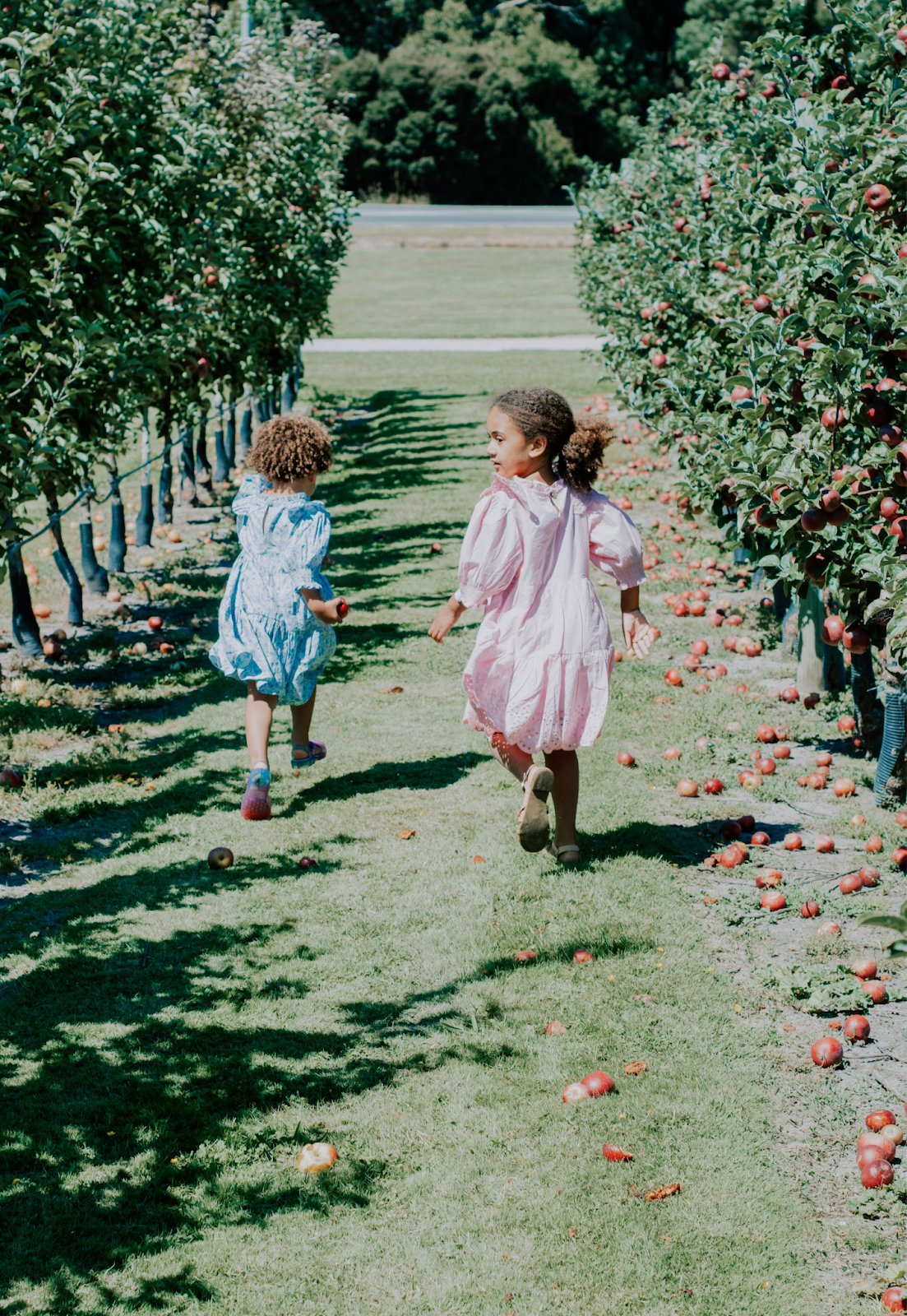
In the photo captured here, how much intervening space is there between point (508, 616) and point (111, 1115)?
2.25m

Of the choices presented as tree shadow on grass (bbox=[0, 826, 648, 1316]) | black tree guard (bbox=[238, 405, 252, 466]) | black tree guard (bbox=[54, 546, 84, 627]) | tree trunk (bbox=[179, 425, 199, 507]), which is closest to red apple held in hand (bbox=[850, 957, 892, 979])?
tree shadow on grass (bbox=[0, 826, 648, 1316])

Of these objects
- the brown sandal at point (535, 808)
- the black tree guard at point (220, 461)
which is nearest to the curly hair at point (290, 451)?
the brown sandal at point (535, 808)

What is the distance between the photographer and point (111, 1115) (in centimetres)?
354

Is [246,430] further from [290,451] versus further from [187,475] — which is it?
[290,451]

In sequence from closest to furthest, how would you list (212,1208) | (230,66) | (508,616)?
(212,1208) → (508,616) → (230,66)

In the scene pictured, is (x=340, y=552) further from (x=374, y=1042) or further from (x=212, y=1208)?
(x=212, y=1208)

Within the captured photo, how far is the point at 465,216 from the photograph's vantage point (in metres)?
46.6

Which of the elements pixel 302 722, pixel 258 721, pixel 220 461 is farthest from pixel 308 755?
pixel 220 461

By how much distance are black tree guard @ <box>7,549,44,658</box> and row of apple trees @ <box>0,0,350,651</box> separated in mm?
13

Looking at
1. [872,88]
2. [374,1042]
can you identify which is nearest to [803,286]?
[872,88]

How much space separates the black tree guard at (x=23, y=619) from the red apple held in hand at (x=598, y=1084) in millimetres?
5296

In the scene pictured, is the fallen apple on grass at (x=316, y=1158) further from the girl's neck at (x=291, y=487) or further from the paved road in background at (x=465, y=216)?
the paved road in background at (x=465, y=216)

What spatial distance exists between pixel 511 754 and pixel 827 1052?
5.54ft

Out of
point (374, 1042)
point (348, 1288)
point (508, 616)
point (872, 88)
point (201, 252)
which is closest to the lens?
point (348, 1288)
